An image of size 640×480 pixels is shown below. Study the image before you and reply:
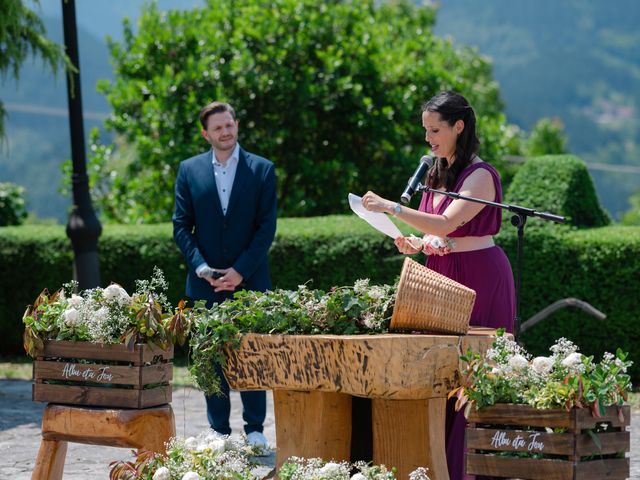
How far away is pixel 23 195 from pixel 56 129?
123 m

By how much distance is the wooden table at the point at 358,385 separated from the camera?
4.31m

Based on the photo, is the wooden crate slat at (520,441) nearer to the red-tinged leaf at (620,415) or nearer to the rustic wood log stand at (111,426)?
the red-tinged leaf at (620,415)

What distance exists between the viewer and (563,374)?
4078 millimetres

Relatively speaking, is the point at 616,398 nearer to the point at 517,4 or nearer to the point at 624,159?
the point at 624,159

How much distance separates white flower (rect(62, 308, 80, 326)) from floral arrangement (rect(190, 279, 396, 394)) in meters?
0.62

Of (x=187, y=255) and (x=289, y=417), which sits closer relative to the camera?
(x=289, y=417)

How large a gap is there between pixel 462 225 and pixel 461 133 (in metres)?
0.46


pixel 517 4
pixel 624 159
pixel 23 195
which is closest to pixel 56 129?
pixel 624 159

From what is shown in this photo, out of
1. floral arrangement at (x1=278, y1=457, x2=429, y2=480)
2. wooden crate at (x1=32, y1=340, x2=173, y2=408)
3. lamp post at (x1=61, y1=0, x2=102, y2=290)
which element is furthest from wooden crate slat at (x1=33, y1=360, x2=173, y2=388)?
lamp post at (x1=61, y1=0, x2=102, y2=290)

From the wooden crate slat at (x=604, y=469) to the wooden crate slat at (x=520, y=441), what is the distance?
91mm

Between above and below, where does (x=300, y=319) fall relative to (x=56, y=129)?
below

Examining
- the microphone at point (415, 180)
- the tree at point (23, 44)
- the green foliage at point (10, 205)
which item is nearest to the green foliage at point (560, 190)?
the tree at point (23, 44)

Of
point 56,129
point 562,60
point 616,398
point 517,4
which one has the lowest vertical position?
point 616,398

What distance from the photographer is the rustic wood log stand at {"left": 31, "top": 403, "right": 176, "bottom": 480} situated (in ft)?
15.8
